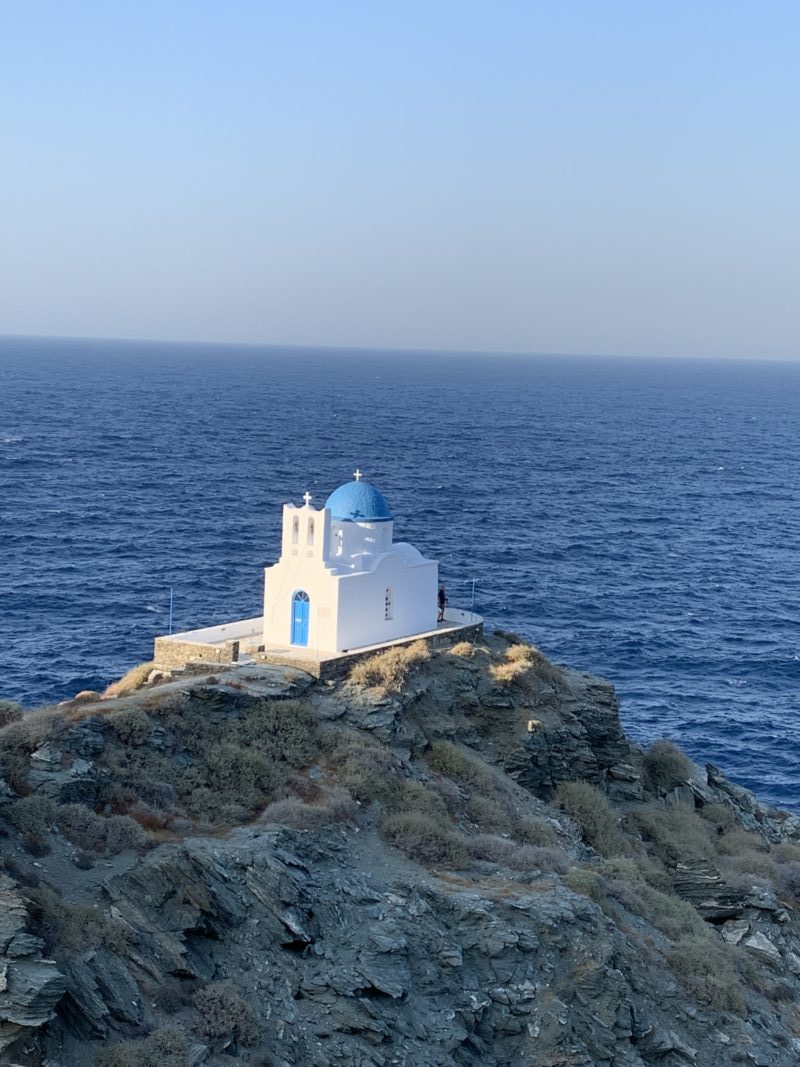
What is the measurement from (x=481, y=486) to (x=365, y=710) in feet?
269

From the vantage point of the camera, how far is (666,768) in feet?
160

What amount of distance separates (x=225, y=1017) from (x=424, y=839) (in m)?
10.0

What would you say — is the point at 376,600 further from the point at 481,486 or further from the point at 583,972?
the point at 481,486

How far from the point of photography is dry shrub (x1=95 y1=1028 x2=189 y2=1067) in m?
21.5

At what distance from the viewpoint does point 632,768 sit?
152 feet

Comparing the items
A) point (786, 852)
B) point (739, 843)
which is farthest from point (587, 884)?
point (786, 852)

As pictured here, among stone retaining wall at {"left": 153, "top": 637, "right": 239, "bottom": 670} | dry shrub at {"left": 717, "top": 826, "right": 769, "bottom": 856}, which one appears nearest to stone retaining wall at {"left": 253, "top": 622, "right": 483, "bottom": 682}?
stone retaining wall at {"left": 153, "top": 637, "right": 239, "bottom": 670}

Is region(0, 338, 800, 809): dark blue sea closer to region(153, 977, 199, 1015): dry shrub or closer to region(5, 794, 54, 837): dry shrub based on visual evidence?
region(5, 794, 54, 837): dry shrub

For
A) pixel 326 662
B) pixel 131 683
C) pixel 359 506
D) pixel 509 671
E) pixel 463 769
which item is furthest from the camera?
pixel 359 506

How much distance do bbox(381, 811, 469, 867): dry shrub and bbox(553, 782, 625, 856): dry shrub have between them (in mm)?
8764

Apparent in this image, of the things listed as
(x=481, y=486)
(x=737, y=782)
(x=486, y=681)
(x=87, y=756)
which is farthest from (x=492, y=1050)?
(x=481, y=486)

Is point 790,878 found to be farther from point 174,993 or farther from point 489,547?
point 489,547

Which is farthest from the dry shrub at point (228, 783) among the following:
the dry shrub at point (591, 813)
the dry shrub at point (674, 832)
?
the dry shrub at point (674, 832)

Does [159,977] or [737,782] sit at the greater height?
[159,977]
